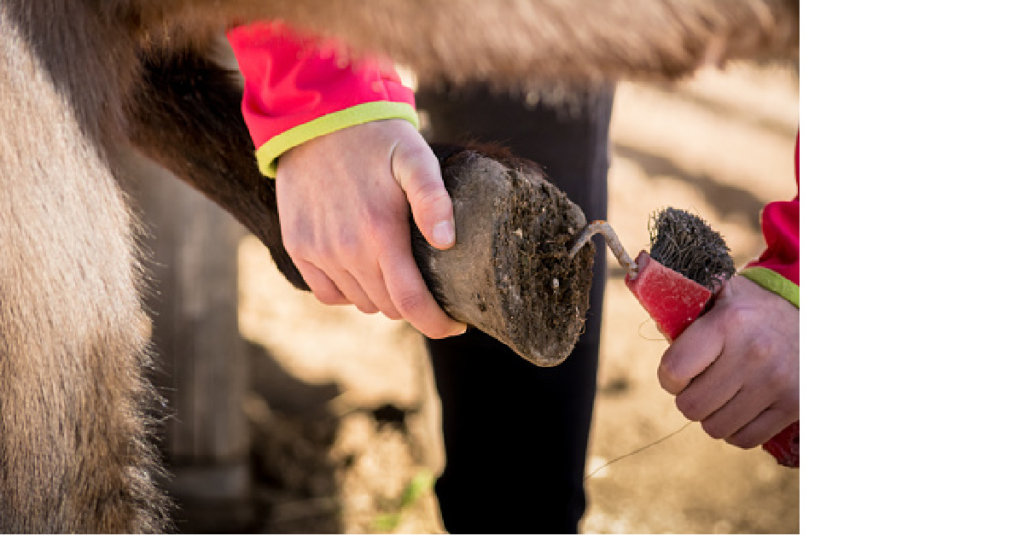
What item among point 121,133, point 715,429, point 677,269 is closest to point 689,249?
point 677,269

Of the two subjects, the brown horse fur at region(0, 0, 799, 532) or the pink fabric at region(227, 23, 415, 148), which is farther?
the pink fabric at region(227, 23, 415, 148)

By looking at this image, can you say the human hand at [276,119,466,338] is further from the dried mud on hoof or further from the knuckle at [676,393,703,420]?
the knuckle at [676,393,703,420]

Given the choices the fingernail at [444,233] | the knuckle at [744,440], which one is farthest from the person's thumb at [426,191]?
the knuckle at [744,440]

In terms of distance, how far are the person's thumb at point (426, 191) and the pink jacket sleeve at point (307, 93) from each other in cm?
3

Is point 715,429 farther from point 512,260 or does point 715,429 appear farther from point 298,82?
point 298,82

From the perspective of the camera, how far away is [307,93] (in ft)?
1.60

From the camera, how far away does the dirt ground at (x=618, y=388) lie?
75cm

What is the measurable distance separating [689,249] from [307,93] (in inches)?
8.5

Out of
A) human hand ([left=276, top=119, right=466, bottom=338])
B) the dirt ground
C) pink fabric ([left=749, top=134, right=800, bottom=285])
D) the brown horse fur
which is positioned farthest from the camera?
the dirt ground

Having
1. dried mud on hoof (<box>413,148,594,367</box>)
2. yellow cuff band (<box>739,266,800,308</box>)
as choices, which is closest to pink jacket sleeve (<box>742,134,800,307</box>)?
yellow cuff band (<box>739,266,800,308</box>)

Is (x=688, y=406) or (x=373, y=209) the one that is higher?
(x=373, y=209)

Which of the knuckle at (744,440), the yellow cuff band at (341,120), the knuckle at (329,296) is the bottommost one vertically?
the knuckle at (744,440)

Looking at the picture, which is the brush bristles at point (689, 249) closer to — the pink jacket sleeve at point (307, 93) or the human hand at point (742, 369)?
the human hand at point (742, 369)

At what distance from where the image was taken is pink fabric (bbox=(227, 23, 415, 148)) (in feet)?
1.52
